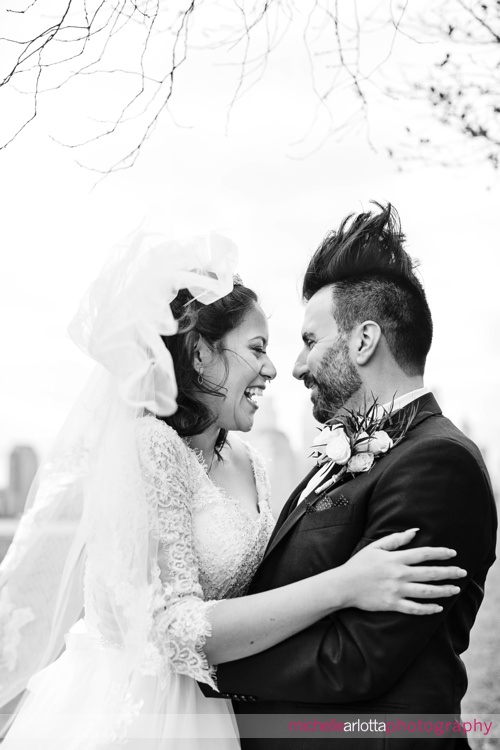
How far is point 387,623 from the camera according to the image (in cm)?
281

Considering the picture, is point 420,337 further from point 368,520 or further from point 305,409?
point 305,409

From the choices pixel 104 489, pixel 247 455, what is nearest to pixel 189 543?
pixel 104 489

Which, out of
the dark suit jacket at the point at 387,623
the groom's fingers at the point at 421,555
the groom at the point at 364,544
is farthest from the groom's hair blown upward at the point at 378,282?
the groom's fingers at the point at 421,555

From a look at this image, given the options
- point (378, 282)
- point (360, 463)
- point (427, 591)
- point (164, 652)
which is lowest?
point (164, 652)

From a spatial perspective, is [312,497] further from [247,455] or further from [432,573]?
[247,455]

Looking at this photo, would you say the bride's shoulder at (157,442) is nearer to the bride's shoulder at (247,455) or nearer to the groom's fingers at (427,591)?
the bride's shoulder at (247,455)

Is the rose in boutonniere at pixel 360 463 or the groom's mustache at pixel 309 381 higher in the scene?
the groom's mustache at pixel 309 381

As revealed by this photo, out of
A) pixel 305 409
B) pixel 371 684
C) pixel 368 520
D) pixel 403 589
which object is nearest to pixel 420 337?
pixel 368 520

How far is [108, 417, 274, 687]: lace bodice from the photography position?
2.99m

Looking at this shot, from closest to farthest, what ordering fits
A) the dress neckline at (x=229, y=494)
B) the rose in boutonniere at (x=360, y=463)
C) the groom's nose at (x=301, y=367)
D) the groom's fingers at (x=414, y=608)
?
the groom's fingers at (x=414, y=608) < the rose in boutonniere at (x=360, y=463) < the dress neckline at (x=229, y=494) < the groom's nose at (x=301, y=367)

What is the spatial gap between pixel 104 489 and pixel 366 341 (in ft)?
4.30

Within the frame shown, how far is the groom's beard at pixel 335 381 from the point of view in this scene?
142 inches

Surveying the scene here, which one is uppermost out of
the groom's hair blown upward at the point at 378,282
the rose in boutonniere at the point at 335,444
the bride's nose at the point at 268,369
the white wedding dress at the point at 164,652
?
the groom's hair blown upward at the point at 378,282

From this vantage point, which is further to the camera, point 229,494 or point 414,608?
point 229,494
